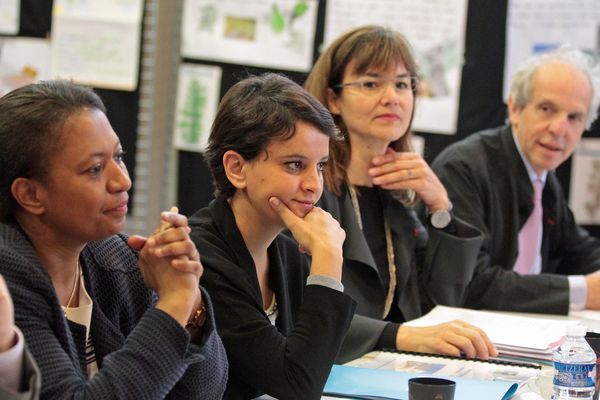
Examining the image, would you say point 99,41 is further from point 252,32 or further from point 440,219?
point 440,219

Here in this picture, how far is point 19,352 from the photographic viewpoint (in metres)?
1.26

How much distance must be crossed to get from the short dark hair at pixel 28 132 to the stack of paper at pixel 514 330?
1.14m

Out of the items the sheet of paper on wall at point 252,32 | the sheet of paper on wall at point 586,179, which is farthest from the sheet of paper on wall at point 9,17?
the sheet of paper on wall at point 586,179

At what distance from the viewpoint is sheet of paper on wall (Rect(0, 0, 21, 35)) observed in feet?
13.8

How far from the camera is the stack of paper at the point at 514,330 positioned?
2.17m

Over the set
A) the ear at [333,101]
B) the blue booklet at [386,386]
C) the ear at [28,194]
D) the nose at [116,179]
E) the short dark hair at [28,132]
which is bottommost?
the blue booklet at [386,386]

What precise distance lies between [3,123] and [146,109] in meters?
2.81

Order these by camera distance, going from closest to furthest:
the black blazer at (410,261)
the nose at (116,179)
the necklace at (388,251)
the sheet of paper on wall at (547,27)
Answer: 1. the nose at (116,179)
2. the black blazer at (410,261)
3. the necklace at (388,251)
4. the sheet of paper on wall at (547,27)

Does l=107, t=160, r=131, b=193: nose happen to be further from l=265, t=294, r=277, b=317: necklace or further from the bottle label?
the bottle label

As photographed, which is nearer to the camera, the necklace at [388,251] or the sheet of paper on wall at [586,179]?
the necklace at [388,251]

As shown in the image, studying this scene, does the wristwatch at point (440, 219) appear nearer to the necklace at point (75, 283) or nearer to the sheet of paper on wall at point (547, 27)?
the necklace at point (75, 283)

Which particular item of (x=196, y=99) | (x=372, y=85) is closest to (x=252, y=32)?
(x=196, y=99)

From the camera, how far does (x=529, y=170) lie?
10.8 feet

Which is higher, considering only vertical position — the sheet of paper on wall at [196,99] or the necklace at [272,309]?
the sheet of paper on wall at [196,99]
